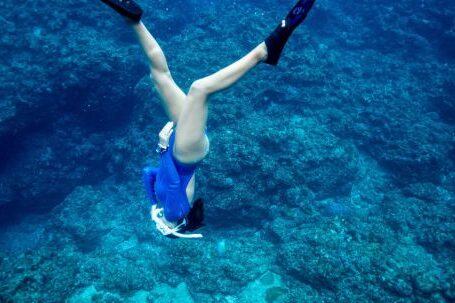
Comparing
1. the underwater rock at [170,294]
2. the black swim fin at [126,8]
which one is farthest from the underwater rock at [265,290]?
the black swim fin at [126,8]

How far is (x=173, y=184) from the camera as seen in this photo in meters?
3.64

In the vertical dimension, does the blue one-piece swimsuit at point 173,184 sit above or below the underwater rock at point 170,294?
above

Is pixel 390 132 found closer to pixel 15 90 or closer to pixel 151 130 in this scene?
pixel 151 130

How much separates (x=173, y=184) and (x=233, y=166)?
5.19m

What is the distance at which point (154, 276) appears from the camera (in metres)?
7.98

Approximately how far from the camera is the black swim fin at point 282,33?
3.31 metres

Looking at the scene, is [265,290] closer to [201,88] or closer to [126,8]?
[201,88]

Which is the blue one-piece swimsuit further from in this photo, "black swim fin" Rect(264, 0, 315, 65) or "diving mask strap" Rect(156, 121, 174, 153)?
"black swim fin" Rect(264, 0, 315, 65)

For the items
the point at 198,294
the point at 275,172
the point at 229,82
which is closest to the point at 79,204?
the point at 198,294

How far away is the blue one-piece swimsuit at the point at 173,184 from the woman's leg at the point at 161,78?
34cm

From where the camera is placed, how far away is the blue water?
729 cm

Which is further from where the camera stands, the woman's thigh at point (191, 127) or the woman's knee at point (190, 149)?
the woman's knee at point (190, 149)

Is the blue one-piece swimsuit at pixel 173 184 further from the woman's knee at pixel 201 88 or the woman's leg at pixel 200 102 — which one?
the woman's knee at pixel 201 88

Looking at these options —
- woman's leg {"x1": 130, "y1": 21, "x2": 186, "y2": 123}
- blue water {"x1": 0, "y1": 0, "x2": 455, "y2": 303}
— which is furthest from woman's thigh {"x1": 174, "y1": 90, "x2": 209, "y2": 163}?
blue water {"x1": 0, "y1": 0, "x2": 455, "y2": 303}
